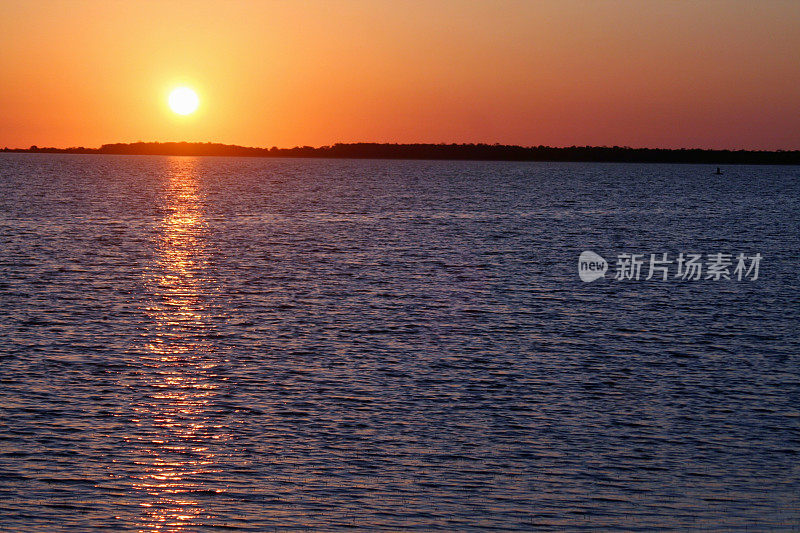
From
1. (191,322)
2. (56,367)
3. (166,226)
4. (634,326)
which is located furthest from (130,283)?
(166,226)

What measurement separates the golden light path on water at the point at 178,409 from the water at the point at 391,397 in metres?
0.09

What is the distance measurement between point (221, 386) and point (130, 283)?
23.3 meters

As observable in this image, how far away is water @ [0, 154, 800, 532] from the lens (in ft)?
56.6

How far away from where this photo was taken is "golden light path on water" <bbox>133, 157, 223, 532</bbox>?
676 inches

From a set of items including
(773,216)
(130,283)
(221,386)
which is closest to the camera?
(221,386)

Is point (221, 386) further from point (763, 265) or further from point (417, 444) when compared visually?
point (763, 265)

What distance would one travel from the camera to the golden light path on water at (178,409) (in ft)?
56.3

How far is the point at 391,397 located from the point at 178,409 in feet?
17.3

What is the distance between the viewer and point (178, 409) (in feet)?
76.9

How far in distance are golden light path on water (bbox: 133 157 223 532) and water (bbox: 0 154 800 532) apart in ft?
0.28

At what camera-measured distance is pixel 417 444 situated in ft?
67.9

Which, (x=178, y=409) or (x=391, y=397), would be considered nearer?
(x=178, y=409)

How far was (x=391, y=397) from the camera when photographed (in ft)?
80.6

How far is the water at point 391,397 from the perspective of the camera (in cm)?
1725
